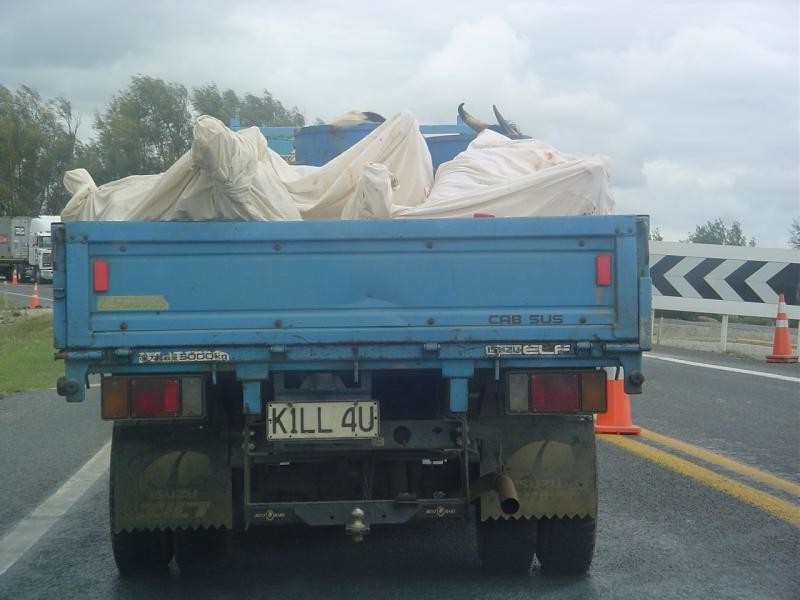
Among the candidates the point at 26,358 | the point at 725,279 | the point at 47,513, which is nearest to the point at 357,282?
the point at 47,513

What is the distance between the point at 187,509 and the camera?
5199mm

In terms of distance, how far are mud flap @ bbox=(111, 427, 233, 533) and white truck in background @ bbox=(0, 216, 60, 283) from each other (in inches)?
1975

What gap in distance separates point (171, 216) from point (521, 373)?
6.19ft

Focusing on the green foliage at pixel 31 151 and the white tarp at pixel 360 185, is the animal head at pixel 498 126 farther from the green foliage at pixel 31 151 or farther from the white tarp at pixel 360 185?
the green foliage at pixel 31 151

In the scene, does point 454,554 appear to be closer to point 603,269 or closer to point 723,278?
point 603,269

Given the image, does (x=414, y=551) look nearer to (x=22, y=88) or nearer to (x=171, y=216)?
(x=171, y=216)

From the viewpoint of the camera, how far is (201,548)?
5590 millimetres

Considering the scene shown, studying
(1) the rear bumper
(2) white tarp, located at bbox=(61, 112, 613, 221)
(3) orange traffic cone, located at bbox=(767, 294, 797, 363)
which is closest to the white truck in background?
(3) orange traffic cone, located at bbox=(767, 294, 797, 363)

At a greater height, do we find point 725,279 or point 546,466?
point 725,279

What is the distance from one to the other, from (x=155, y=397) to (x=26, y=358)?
14083mm

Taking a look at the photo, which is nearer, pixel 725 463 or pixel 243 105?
pixel 725 463

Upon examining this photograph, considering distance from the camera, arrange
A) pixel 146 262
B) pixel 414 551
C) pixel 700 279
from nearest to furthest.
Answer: pixel 146 262 < pixel 414 551 < pixel 700 279

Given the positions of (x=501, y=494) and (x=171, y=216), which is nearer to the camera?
(x=501, y=494)

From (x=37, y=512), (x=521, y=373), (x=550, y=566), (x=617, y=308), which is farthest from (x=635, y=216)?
(x=37, y=512)
